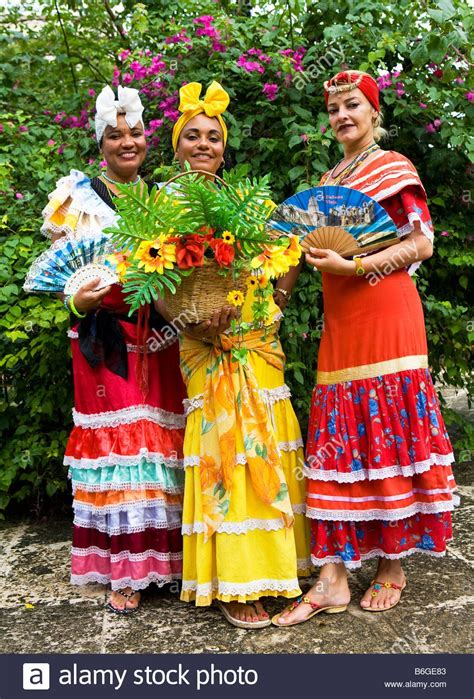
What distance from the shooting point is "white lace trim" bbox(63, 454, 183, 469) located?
123 inches

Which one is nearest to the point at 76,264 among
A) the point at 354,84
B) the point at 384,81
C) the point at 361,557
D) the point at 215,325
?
the point at 215,325

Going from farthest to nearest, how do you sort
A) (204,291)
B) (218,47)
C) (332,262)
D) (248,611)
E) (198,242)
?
(218,47) → (248,611) → (332,262) → (204,291) → (198,242)

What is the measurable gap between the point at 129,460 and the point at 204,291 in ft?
2.92

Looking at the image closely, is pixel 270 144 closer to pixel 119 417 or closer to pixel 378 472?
pixel 119 417

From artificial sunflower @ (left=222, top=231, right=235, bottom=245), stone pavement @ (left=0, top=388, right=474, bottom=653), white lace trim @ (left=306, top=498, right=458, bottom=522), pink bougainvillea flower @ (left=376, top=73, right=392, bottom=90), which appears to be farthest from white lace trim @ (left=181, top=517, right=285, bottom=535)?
pink bougainvillea flower @ (left=376, top=73, right=392, bottom=90)

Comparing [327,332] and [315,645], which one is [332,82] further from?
[315,645]

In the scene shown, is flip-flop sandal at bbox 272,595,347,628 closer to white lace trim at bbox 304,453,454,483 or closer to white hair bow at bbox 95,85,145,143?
white lace trim at bbox 304,453,454,483

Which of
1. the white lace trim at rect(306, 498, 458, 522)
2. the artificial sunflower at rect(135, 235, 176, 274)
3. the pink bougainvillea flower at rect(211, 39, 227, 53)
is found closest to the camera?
the artificial sunflower at rect(135, 235, 176, 274)

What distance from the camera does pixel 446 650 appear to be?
8.76ft

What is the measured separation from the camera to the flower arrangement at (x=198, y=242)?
8.44 ft

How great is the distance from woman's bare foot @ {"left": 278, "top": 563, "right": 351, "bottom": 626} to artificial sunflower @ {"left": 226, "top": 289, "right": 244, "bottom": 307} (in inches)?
46.9

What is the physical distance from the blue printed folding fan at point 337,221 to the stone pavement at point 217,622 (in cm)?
149

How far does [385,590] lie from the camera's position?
121 inches
